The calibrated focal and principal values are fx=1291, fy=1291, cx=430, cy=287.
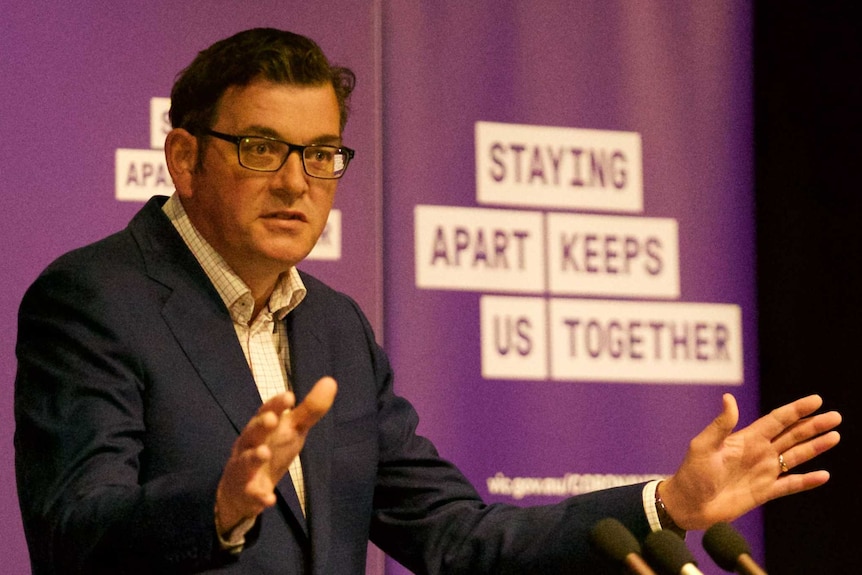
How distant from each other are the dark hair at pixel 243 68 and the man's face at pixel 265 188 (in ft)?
0.08

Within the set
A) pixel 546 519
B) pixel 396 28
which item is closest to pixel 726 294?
pixel 396 28

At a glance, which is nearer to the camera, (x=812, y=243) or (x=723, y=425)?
(x=723, y=425)

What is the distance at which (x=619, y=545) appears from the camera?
2.05 metres

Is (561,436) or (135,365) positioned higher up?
(135,365)

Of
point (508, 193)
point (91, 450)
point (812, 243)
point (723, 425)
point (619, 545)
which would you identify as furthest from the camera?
point (812, 243)

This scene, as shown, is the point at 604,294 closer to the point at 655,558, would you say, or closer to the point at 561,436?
the point at 561,436

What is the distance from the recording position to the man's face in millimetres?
2732

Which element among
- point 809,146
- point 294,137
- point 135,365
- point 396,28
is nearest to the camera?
point 135,365

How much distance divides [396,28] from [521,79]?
0.47 meters

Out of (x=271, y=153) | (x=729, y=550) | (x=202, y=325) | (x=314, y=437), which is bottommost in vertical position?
(x=729, y=550)

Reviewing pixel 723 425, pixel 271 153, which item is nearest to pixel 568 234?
pixel 271 153

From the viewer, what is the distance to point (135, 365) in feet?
8.20

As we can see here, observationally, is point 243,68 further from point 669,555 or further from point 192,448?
point 669,555

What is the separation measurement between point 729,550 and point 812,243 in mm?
2698
